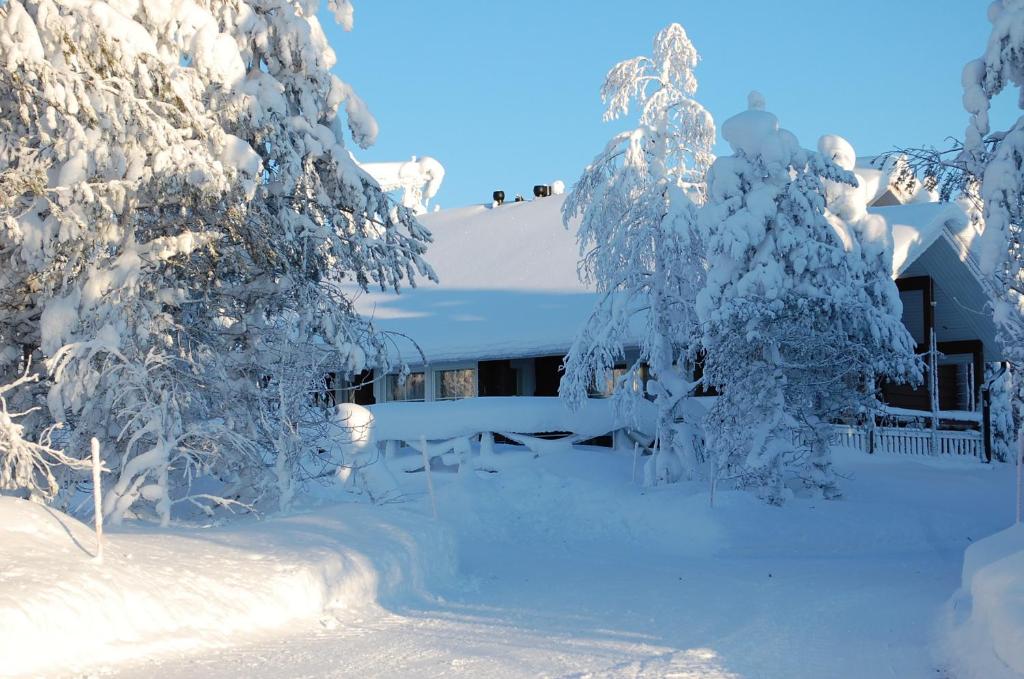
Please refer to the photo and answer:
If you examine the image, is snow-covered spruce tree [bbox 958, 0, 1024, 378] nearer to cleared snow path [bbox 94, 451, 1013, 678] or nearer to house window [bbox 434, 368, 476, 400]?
cleared snow path [bbox 94, 451, 1013, 678]

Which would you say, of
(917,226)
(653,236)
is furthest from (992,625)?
(917,226)

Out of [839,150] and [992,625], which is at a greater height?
[839,150]

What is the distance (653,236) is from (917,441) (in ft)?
24.8

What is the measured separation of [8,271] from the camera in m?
12.8

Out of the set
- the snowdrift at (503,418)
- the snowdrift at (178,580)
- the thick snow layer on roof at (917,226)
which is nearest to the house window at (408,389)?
the snowdrift at (503,418)

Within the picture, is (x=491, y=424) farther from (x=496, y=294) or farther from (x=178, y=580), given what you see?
(x=178, y=580)

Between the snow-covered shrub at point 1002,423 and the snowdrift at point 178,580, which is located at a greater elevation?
the snow-covered shrub at point 1002,423

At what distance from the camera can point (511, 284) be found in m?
29.4

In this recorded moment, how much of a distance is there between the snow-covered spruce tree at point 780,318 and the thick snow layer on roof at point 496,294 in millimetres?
5892

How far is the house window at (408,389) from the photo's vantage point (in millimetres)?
30156

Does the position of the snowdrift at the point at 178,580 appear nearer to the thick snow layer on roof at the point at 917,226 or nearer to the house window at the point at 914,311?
the thick snow layer on roof at the point at 917,226

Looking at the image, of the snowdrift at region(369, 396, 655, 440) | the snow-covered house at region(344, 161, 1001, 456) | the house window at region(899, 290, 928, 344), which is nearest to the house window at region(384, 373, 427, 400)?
the snow-covered house at region(344, 161, 1001, 456)

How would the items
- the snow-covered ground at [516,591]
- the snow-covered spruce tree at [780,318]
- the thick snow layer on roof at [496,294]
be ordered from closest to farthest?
the snow-covered ground at [516,591] < the snow-covered spruce tree at [780,318] < the thick snow layer on roof at [496,294]

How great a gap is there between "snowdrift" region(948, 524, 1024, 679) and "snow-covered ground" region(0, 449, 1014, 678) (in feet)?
0.58
